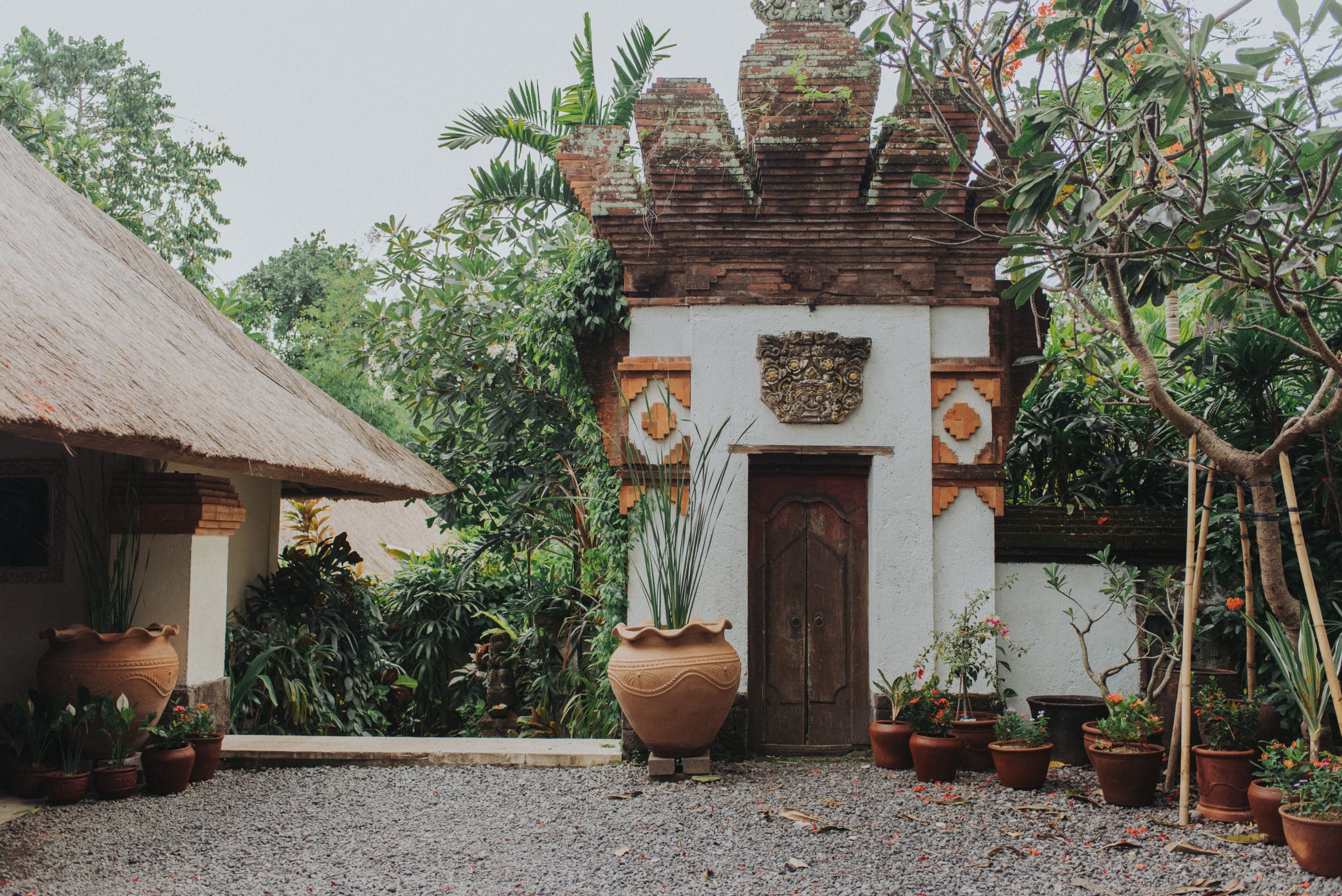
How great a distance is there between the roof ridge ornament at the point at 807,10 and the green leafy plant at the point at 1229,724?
4.12 meters

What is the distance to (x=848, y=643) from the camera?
547 cm

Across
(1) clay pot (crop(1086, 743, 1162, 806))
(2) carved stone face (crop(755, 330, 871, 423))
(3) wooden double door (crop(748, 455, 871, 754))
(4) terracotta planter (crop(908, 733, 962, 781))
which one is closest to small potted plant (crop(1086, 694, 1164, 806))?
(1) clay pot (crop(1086, 743, 1162, 806))

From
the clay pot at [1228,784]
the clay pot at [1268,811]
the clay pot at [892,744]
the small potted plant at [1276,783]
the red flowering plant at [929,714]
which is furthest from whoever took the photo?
the clay pot at [892,744]

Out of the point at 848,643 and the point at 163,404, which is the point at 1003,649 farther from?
the point at 163,404

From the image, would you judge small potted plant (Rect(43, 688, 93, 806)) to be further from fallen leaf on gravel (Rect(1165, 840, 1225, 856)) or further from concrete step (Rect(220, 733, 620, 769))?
fallen leaf on gravel (Rect(1165, 840, 1225, 856))

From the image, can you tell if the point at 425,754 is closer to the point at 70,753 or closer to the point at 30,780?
the point at 70,753

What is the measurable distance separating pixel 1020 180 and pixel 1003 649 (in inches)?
112

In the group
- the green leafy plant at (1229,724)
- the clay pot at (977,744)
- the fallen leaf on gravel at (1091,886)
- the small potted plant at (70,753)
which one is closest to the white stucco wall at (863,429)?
the clay pot at (977,744)

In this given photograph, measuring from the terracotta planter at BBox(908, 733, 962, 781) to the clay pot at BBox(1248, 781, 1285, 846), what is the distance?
1.35m

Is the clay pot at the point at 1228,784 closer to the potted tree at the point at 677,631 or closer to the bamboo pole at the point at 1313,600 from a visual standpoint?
the bamboo pole at the point at 1313,600

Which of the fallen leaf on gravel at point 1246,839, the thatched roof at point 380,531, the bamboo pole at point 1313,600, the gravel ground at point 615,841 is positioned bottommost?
the gravel ground at point 615,841

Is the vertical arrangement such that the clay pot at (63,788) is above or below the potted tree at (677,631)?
below

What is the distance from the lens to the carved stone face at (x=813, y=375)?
5352mm

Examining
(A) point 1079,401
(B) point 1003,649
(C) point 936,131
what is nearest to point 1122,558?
(B) point 1003,649
